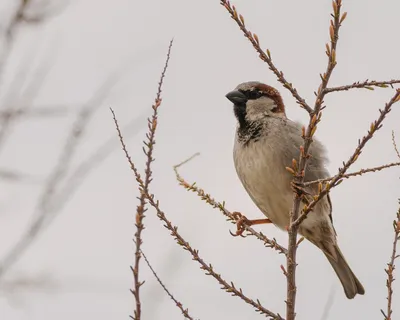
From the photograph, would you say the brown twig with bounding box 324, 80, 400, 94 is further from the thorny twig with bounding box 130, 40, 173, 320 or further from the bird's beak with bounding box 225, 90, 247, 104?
the bird's beak with bounding box 225, 90, 247, 104

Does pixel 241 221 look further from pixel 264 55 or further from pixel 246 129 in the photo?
pixel 264 55

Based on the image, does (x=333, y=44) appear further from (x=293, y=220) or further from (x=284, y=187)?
(x=284, y=187)

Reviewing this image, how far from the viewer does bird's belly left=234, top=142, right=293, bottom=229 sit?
3.60 meters

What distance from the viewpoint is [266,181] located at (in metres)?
3.64

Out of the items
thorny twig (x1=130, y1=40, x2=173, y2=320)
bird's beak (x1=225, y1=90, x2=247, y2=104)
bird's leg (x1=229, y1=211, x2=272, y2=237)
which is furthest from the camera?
bird's beak (x1=225, y1=90, x2=247, y2=104)

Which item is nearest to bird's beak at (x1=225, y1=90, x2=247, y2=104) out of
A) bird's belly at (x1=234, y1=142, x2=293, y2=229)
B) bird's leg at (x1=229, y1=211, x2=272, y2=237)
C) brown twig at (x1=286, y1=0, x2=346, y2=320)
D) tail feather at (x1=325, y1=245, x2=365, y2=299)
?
bird's belly at (x1=234, y1=142, x2=293, y2=229)

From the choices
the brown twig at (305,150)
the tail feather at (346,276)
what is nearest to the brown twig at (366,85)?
the brown twig at (305,150)

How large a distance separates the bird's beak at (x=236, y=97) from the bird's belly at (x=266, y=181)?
1.17ft

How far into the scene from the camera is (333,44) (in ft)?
6.33

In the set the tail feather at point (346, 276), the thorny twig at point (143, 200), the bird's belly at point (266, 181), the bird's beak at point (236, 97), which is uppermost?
the bird's beak at point (236, 97)

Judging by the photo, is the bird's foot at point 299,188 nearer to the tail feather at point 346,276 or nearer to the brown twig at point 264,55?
the brown twig at point 264,55

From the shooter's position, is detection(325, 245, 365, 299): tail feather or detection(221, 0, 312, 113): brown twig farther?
detection(325, 245, 365, 299): tail feather

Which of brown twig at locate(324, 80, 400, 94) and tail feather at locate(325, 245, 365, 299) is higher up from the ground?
tail feather at locate(325, 245, 365, 299)

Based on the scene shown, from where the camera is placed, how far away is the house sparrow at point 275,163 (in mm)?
→ 3604
